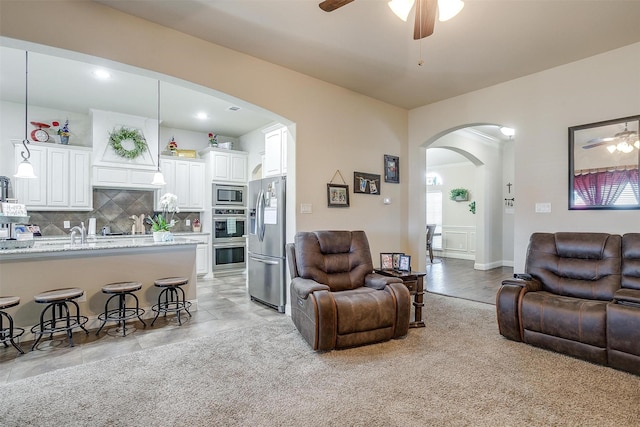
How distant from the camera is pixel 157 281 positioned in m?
3.79

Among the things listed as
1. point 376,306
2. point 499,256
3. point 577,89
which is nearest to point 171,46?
point 376,306

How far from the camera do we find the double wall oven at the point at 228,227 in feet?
→ 21.6

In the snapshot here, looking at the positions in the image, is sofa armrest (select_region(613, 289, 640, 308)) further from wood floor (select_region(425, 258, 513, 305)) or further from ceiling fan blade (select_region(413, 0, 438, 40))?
ceiling fan blade (select_region(413, 0, 438, 40))

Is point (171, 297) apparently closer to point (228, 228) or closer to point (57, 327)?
point (57, 327)

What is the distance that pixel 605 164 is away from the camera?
3.51 m

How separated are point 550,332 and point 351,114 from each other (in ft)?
11.3

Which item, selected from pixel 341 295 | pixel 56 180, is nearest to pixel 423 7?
pixel 341 295

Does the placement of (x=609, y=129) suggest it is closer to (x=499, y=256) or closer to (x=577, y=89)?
(x=577, y=89)

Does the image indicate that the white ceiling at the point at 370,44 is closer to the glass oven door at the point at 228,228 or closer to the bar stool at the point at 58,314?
the bar stool at the point at 58,314

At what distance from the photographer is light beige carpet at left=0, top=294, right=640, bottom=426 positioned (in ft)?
6.31

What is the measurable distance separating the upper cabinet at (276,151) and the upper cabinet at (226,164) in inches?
86.8

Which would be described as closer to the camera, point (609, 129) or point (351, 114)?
point (609, 129)

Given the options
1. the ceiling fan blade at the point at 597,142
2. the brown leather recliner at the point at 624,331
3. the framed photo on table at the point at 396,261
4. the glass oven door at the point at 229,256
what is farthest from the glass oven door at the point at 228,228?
the brown leather recliner at the point at 624,331

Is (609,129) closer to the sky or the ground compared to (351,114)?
closer to the ground
